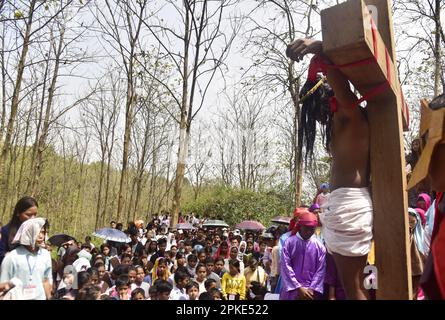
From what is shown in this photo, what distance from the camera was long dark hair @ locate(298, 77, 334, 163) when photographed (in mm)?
2898

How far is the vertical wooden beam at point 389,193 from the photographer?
7.88 ft

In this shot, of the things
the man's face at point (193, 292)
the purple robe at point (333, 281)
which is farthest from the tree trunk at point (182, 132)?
the purple robe at point (333, 281)

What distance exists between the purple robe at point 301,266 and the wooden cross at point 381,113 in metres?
1.43

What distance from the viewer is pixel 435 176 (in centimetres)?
186

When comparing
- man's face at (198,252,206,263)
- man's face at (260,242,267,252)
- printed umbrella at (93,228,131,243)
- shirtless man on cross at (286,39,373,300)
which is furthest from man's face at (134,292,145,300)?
man's face at (260,242,267,252)

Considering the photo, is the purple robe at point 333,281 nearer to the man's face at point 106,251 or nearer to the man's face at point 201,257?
the man's face at point 201,257

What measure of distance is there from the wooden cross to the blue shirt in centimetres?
294

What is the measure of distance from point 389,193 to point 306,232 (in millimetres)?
2251

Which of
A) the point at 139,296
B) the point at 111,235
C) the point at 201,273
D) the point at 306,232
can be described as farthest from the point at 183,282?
the point at 111,235

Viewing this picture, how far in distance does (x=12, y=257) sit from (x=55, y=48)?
10.7 m

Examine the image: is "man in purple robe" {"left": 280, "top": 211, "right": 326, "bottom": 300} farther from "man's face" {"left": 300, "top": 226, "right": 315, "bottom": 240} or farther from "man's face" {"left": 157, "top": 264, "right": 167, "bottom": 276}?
"man's face" {"left": 157, "top": 264, "right": 167, "bottom": 276}

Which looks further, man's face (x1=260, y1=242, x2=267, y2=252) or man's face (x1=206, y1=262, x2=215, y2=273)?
man's face (x1=260, y1=242, x2=267, y2=252)
